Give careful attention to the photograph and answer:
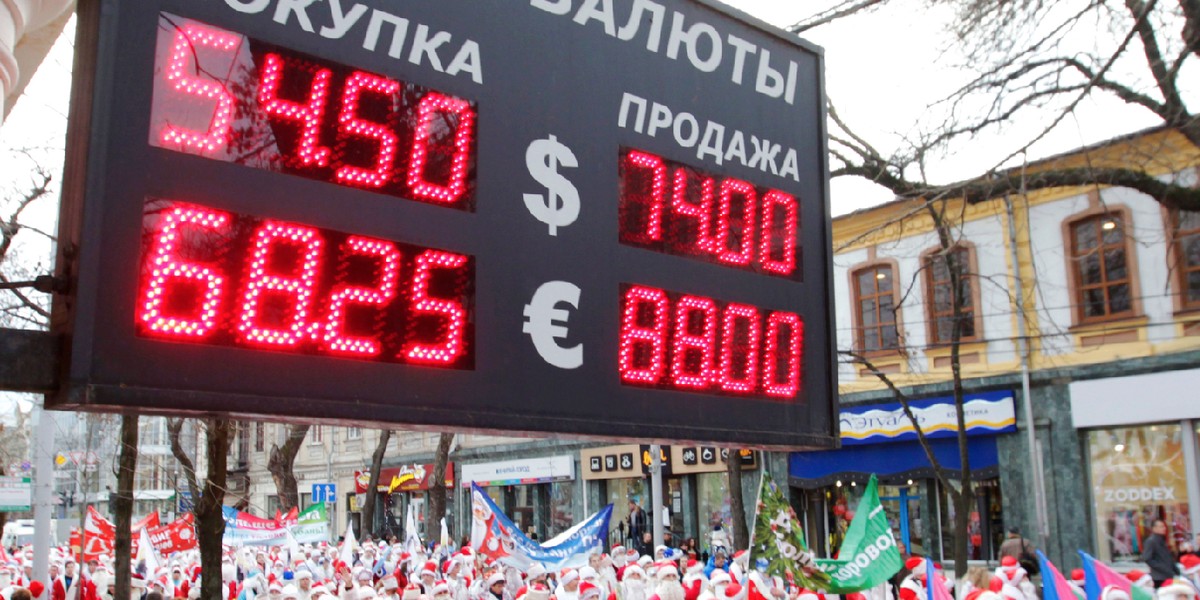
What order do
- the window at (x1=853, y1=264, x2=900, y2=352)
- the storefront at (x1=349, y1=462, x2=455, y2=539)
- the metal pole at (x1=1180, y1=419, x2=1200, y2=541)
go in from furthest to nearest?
the storefront at (x1=349, y1=462, x2=455, y2=539) → the window at (x1=853, y1=264, x2=900, y2=352) → the metal pole at (x1=1180, y1=419, x2=1200, y2=541)

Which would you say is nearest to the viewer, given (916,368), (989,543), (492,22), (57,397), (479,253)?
(57,397)

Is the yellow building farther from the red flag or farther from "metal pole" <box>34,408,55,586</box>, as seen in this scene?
the red flag

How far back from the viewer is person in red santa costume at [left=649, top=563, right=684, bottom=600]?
575 inches

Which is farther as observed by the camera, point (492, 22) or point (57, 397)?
point (492, 22)

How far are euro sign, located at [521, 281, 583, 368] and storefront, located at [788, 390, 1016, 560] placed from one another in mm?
19078

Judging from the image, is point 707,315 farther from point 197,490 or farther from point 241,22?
point 197,490

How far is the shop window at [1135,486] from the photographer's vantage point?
20.5 metres

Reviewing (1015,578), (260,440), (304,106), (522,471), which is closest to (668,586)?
(1015,578)

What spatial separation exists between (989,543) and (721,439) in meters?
19.5

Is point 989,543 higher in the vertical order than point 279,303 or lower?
lower

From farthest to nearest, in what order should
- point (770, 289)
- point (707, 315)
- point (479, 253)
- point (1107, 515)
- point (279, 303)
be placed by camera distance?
point (1107, 515) → point (770, 289) → point (707, 315) → point (479, 253) → point (279, 303)

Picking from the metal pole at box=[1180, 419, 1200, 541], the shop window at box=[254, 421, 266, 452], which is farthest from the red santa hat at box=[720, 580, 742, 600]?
the shop window at box=[254, 421, 266, 452]

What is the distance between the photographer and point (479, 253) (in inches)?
189

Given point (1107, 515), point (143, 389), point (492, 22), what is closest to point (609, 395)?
point (492, 22)
